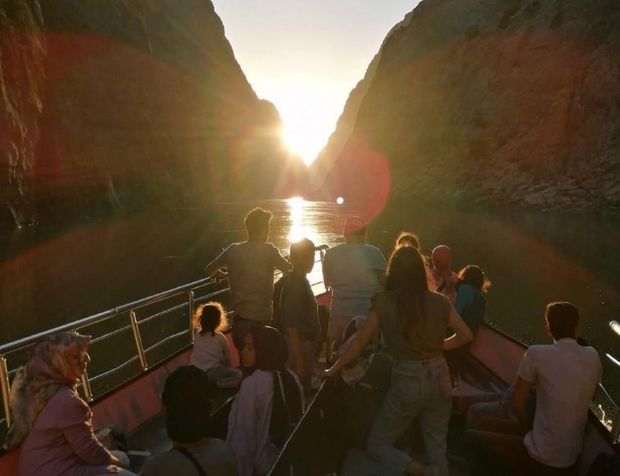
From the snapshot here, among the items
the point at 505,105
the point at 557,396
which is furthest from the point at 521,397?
the point at 505,105

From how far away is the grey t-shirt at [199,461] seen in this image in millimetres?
2457

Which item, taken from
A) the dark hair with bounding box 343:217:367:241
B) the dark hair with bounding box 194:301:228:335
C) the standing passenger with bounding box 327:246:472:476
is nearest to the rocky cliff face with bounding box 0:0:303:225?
the dark hair with bounding box 194:301:228:335

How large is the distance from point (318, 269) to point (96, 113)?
156 feet

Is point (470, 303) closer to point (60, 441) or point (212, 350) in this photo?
point (212, 350)

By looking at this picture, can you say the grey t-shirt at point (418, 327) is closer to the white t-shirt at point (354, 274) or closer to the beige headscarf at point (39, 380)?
the white t-shirt at point (354, 274)

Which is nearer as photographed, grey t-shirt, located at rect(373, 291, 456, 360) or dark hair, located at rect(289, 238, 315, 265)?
grey t-shirt, located at rect(373, 291, 456, 360)

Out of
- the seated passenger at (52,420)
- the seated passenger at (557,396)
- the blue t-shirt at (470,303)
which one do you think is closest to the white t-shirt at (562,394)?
the seated passenger at (557,396)

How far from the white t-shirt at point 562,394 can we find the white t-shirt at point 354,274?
75.7 inches

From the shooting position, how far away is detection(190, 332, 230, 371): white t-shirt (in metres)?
5.45

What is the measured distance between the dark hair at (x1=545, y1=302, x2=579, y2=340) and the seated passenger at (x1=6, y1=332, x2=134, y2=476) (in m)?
3.02

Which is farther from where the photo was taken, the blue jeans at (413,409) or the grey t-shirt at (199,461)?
the blue jeans at (413,409)

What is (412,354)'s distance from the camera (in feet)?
11.7

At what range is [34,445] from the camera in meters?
3.01

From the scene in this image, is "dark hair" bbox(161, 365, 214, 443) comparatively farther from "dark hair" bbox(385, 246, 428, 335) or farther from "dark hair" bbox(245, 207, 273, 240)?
"dark hair" bbox(245, 207, 273, 240)
